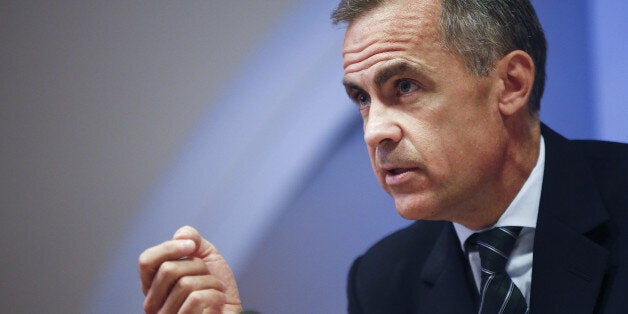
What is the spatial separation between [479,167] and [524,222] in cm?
20

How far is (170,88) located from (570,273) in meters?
1.26

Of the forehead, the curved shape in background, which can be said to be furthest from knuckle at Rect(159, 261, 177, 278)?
the forehead

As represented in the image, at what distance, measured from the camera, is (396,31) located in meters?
1.76

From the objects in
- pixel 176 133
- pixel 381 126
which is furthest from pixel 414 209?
pixel 176 133

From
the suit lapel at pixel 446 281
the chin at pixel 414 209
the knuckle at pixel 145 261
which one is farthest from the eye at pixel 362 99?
the knuckle at pixel 145 261

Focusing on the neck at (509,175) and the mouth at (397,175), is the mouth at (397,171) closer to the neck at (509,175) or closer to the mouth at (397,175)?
the mouth at (397,175)

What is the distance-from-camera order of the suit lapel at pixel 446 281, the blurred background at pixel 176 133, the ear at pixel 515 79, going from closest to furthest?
the ear at pixel 515 79, the suit lapel at pixel 446 281, the blurred background at pixel 176 133

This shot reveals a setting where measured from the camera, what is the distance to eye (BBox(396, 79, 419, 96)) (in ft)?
5.81

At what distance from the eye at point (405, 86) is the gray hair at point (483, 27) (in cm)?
13

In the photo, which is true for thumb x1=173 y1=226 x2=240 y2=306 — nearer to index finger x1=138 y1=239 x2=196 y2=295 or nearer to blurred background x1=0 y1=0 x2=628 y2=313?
index finger x1=138 y1=239 x2=196 y2=295

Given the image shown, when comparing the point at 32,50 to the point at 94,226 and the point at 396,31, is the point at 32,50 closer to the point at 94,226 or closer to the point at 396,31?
the point at 94,226

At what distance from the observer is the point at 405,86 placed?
5.84 feet

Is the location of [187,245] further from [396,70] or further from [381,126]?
[396,70]

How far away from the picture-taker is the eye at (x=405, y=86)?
69.7 inches
